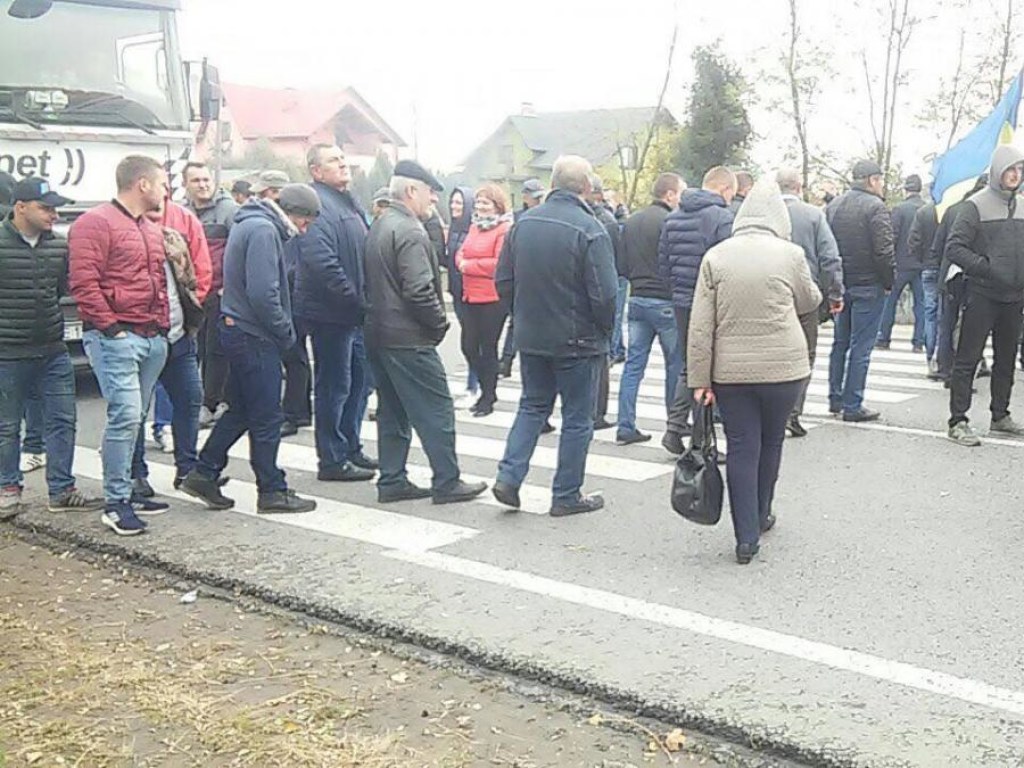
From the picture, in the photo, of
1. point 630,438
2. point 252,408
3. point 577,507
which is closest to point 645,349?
point 630,438

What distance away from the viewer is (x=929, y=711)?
3877 mm

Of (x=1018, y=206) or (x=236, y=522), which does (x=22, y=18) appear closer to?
(x=236, y=522)

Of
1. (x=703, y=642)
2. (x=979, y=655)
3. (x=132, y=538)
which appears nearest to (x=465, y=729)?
(x=703, y=642)

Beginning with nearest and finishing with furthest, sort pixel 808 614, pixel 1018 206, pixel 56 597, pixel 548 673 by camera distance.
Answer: pixel 548 673 < pixel 808 614 < pixel 56 597 < pixel 1018 206

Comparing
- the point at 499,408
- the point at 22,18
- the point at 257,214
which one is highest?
the point at 22,18

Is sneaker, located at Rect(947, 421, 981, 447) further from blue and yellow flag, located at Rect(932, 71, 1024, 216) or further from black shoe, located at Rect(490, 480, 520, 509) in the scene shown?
blue and yellow flag, located at Rect(932, 71, 1024, 216)

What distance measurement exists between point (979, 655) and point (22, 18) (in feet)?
29.9

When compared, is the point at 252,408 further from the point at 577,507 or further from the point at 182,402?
the point at 577,507

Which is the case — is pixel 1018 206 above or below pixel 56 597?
above

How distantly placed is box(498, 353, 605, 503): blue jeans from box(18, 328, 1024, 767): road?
23 centimetres

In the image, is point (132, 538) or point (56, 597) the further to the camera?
point (132, 538)

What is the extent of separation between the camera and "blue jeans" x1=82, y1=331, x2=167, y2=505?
6082mm

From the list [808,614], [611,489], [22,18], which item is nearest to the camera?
[808,614]

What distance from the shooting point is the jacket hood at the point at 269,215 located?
20.8ft
